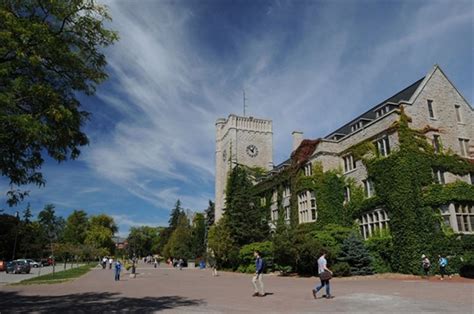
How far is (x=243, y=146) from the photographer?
214 ft

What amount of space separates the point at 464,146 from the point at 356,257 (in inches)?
514

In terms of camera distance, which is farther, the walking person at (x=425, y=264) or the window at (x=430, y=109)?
the window at (x=430, y=109)

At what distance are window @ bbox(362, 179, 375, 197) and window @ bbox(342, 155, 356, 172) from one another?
8.14ft

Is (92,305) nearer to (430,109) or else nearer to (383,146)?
(383,146)

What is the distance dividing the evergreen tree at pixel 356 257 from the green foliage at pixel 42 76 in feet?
73.6

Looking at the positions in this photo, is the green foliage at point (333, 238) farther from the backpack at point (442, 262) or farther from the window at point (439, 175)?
the window at point (439, 175)

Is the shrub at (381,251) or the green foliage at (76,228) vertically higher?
the green foliage at (76,228)

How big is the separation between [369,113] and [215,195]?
37.3 meters

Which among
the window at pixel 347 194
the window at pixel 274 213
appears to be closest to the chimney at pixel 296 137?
the window at pixel 274 213

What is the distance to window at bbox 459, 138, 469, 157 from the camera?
31062mm

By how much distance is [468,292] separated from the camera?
1603 cm

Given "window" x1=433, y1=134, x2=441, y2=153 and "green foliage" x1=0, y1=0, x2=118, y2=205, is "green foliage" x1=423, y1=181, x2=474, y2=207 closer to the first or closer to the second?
"window" x1=433, y1=134, x2=441, y2=153

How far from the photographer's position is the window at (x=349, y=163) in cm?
3497

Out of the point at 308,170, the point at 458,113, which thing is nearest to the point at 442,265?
the point at 458,113
